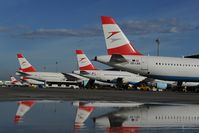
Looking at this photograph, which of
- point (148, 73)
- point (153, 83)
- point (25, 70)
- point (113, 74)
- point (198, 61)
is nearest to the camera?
point (148, 73)

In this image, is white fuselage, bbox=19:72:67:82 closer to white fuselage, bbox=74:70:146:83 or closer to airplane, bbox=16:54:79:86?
airplane, bbox=16:54:79:86

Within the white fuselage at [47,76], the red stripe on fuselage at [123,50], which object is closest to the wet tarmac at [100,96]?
the red stripe on fuselage at [123,50]

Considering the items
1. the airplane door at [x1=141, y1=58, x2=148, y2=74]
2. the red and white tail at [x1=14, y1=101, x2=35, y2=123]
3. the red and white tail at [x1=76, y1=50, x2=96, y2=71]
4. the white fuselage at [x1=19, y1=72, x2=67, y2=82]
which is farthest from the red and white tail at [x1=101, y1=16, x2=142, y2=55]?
the white fuselage at [x1=19, y1=72, x2=67, y2=82]

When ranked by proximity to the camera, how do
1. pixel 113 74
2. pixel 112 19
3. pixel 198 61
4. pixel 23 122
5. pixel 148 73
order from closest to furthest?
pixel 23 122 → pixel 112 19 → pixel 148 73 → pixel 198 61 → pixel 113 74

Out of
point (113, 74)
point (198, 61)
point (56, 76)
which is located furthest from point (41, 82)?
point (198, 61)

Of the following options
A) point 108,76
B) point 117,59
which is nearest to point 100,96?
point 117,59

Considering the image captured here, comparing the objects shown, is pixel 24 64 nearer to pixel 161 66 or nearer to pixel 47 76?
pixel 47 76

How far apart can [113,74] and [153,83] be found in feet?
30.0

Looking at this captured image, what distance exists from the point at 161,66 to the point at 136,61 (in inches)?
132

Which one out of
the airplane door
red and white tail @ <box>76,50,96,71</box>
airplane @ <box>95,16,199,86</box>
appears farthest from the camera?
red and white tail @ <box>76,50,96,71</box>

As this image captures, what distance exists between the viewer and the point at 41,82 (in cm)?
9856

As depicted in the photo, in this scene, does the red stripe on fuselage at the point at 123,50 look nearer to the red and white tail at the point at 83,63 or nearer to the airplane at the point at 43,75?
the red and white tail at the point at 83,63

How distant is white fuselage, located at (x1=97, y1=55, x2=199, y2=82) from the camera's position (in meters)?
41.5

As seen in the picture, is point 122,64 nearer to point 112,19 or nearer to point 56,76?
point 112,19
